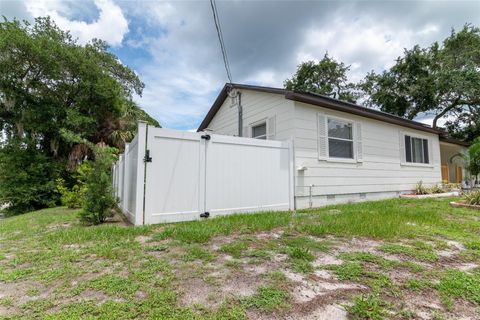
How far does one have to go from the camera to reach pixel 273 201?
607 cm

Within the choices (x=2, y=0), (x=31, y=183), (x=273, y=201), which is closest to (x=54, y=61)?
(x=2, y=0)

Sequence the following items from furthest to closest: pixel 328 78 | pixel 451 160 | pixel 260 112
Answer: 1. pixel 328 78
2. pixel 451 160
3. pixel 260 112

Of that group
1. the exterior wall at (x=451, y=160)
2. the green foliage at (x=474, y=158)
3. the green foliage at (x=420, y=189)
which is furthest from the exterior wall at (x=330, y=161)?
the exterior wall at (x=451, y=160)

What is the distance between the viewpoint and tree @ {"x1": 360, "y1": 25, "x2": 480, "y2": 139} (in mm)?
17000

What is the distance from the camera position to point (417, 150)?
1025cm

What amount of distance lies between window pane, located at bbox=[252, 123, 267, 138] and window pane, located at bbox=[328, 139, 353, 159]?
6.42ft

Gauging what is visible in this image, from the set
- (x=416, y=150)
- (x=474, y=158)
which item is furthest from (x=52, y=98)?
(x=474, y=158)

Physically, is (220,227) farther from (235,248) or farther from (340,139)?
(340,139)

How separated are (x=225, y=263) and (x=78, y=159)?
12499 mm

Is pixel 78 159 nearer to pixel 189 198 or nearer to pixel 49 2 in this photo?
pixel 49 2

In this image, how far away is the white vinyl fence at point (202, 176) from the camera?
4559mm

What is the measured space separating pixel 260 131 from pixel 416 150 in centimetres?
692

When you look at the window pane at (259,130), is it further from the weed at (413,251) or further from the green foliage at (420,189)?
the green foliage at (420,189)

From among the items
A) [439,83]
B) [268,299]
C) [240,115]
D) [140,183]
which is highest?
[439,83]
